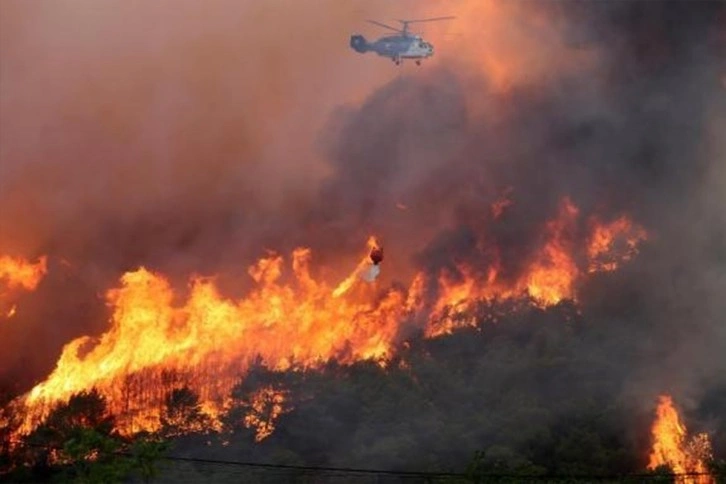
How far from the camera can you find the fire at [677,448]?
45.8m

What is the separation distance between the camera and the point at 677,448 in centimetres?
4812

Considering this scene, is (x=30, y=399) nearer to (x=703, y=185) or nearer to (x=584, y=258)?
(x=584, y=258)

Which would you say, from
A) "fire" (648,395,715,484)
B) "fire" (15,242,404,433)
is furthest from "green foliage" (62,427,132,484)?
"fire" (648,395,715,484)

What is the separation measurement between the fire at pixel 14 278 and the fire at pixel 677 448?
34.3 metres

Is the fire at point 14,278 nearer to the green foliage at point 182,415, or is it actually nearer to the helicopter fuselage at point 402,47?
the green foliage at point 182,415

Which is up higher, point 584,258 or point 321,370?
point 584,258

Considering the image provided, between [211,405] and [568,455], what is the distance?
1999cm

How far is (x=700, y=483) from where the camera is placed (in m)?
45.2

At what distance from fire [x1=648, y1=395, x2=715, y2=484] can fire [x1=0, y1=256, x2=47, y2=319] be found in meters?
34.3

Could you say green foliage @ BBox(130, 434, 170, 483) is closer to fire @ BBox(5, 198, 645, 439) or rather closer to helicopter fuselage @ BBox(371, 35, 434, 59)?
fire @ BBox(5, 198, 645, 439)

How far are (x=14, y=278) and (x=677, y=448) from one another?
120 ft

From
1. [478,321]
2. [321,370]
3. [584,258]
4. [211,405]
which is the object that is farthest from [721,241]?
[211,405]

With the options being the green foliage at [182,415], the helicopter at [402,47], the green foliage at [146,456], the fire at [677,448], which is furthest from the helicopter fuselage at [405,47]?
the green foliage at [146,456]

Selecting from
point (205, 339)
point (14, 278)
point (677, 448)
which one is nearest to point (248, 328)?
point (205, 339)
